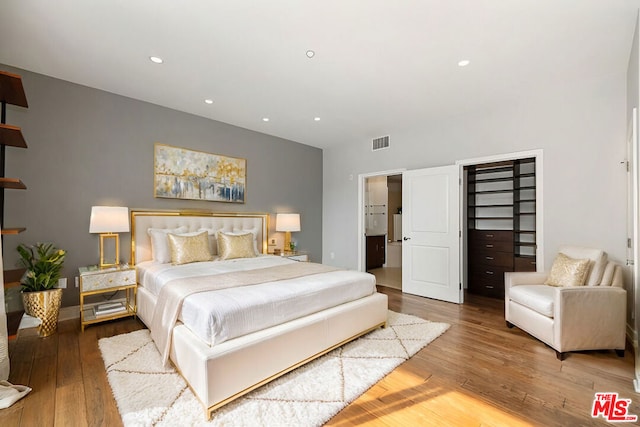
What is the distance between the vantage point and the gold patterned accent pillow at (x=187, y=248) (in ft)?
11.7

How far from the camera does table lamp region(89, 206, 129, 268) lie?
3.22 metres

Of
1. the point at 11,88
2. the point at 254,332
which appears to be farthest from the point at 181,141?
the point at 254,332

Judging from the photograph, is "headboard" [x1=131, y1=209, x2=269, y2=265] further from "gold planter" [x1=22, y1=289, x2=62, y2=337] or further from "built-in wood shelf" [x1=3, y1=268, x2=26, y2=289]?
"built-in wood shelf" [x1=3, y1=268, x2=26, y2=289]

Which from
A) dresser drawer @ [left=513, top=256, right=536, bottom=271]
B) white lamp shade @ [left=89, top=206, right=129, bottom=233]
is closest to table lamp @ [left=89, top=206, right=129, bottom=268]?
white lamp shade @ [left=89, top=206, right=129, bottom=233]

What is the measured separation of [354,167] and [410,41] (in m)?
3.28

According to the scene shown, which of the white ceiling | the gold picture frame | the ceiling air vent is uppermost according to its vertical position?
the white ceiling

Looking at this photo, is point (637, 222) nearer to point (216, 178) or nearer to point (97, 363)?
point (97, 363)

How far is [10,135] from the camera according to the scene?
2258 millimetres

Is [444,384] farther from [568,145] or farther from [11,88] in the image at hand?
[11,88]

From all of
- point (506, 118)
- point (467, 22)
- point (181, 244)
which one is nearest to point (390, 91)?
point (467, 22)

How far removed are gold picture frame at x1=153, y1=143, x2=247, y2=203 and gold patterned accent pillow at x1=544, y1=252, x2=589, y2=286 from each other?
4.36m

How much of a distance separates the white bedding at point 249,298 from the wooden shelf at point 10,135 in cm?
160

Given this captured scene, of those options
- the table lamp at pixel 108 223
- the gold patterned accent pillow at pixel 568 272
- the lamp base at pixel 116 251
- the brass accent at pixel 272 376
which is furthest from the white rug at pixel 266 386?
the gold patterned accent pillow at pixel 568 272

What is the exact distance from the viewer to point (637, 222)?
2.14 m
